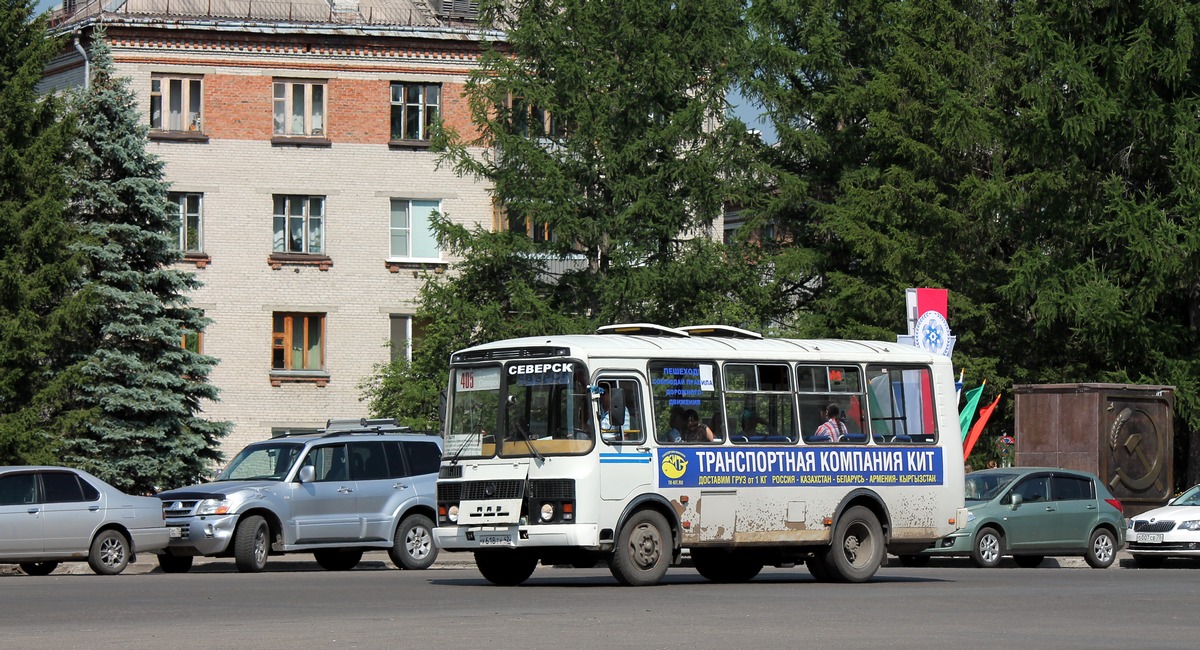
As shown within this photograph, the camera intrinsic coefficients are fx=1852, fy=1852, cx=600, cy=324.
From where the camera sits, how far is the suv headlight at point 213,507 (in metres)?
25.6

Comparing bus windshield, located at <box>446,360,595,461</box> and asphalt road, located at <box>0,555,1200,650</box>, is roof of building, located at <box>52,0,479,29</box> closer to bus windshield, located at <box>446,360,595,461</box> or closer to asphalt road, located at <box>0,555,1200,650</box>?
asphalt road, located at <box>0,555,1200,650</box>

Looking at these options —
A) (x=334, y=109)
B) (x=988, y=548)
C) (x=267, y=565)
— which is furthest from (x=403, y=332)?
(x=988, y=548)

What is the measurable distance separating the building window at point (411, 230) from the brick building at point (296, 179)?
6 centimetres

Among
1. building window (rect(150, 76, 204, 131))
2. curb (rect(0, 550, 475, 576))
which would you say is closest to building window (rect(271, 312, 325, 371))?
building window (rect(150, 76, 204, 131))

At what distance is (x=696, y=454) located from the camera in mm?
20750

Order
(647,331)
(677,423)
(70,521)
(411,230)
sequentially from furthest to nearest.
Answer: (411,230)
(70,521)
(647,331)
(677,423)

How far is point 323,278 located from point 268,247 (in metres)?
1.79

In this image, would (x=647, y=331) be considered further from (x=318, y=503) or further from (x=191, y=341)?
(x=191, y=341)

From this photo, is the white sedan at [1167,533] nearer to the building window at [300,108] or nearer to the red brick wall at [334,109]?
the red brick wall at [334,109]

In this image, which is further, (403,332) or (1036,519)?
(403,332)

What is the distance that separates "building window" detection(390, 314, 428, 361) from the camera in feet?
173

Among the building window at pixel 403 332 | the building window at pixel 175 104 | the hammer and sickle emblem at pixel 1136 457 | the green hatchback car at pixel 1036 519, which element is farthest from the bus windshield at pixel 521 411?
the building window at pixel 175 104

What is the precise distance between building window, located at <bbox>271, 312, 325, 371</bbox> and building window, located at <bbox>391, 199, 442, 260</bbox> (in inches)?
120

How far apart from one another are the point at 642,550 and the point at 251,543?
755cm
